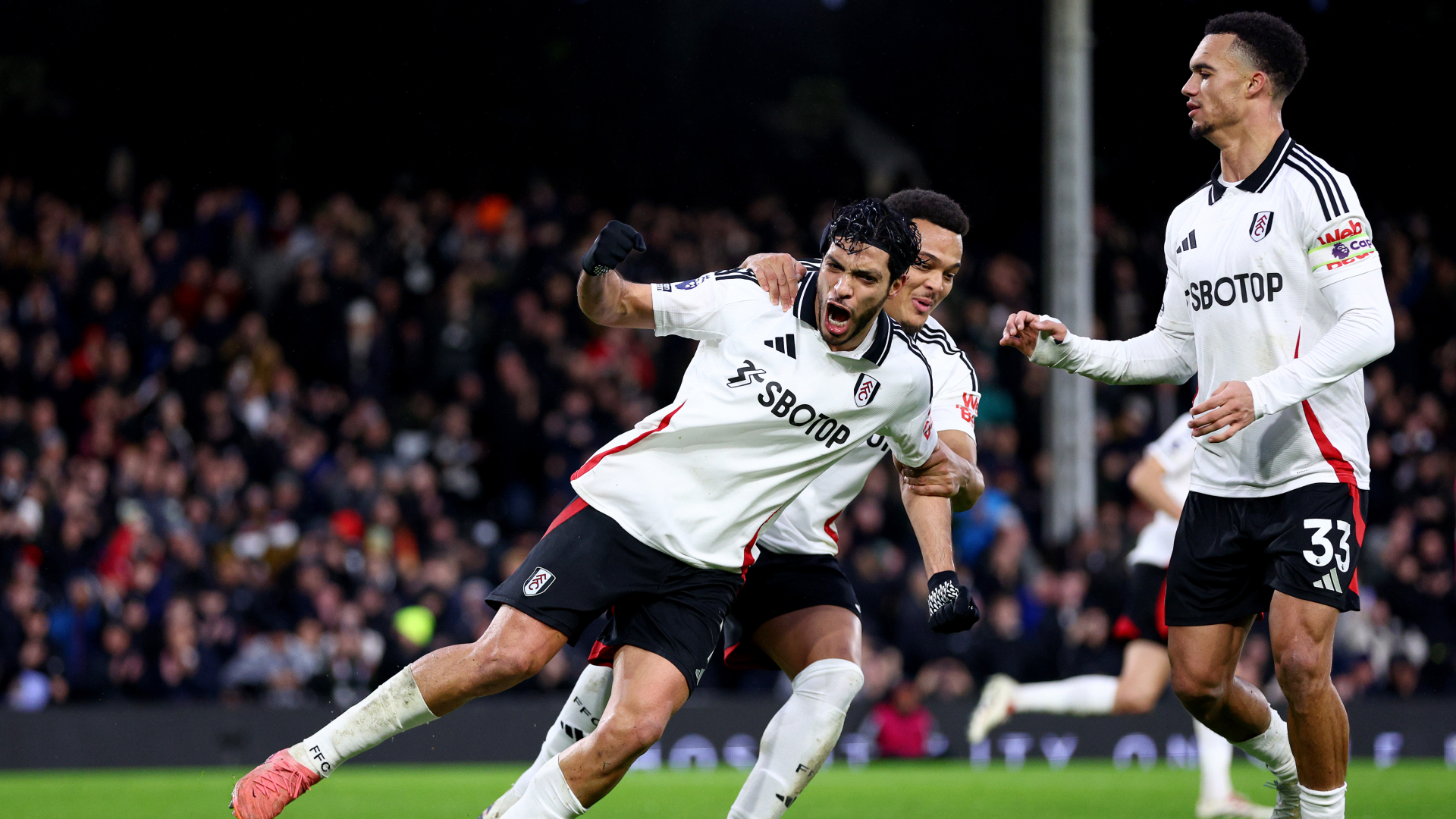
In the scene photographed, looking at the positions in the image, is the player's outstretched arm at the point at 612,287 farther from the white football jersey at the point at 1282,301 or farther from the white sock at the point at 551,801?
the white football jersey at the point at 1282,301

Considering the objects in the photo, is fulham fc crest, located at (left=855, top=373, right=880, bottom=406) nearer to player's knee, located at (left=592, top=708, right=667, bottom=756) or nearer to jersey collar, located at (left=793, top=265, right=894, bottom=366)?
jersey collar, located at (left=793, top=265, right=894, bottom=366)

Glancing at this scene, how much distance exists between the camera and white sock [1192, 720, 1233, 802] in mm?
7758

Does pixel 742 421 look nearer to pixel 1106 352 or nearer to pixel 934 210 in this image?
pixel 934 210

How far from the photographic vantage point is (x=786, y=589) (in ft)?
19.3

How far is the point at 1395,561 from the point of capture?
47.3 ft

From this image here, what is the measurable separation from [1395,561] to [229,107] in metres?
13.3

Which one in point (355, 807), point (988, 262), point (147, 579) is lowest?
point (355, 807)

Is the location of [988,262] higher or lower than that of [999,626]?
higher

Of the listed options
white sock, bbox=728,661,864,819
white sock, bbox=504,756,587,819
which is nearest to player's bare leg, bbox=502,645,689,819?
white sock, bbox=504,756,587,819

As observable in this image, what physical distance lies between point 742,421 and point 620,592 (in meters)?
0.66

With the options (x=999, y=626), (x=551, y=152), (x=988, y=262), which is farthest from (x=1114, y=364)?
(x=551, y=152)

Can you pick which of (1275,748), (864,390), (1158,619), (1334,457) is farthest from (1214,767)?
(864,390)

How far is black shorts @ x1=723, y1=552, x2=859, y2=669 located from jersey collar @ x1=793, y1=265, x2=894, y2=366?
107 centimetres

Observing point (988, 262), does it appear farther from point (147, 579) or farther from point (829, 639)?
point (829, 639)
